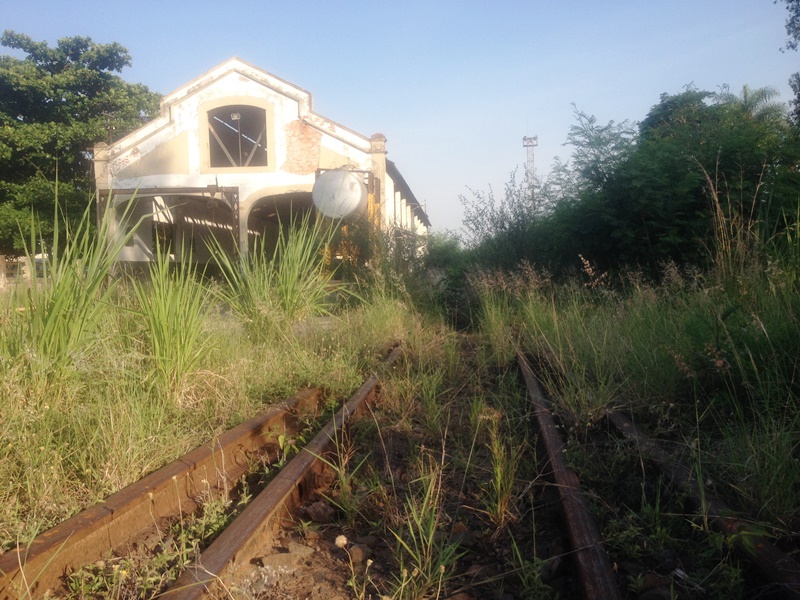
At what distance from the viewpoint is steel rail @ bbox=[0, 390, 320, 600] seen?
2201mm

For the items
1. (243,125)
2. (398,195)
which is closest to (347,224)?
(243,125)

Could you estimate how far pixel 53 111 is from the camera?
29.8 meters

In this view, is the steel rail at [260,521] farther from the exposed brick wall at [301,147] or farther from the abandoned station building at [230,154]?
the exposed brick wall at [301,147]

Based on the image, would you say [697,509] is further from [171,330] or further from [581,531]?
[171,330]

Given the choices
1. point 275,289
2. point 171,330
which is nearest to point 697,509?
point 171,330

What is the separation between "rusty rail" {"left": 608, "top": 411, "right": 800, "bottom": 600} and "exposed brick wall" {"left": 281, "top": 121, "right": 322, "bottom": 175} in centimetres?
1674

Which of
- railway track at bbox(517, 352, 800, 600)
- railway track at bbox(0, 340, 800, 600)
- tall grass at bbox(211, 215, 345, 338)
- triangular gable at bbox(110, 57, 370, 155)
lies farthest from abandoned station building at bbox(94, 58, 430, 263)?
railway track at bbox(517, 352, 800, 600)

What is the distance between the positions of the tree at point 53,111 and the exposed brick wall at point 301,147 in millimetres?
10864

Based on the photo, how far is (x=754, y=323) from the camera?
13.6 feet

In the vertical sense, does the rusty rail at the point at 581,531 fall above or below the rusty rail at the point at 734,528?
below

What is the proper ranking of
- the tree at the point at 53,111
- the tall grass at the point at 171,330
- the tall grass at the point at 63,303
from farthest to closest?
the tree at the point at 53,111, the tall grass at the point at 171,330, the tall grass at the point at 63,303

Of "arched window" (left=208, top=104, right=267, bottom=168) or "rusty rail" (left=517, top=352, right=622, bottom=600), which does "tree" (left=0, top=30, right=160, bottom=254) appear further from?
"rusty rail" (left=517, top=352, right=622, bottom=600)

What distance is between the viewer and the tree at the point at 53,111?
27375 mm

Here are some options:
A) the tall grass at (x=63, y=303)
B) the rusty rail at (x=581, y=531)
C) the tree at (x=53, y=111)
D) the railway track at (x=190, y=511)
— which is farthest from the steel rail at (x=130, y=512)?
the tree at (x=53, y=111)
